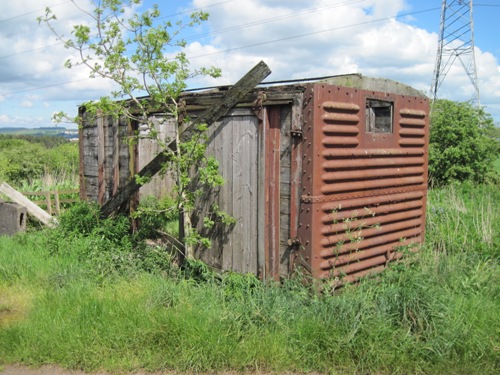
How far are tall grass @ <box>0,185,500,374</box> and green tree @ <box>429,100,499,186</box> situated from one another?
9606 millimetres

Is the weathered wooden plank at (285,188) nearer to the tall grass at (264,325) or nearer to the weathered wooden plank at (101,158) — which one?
the tall grass at (264,325)

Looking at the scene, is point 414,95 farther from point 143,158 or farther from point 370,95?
point 143,158

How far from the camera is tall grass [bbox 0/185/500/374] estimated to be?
4324mm

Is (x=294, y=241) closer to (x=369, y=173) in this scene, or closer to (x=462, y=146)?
(x=369, y=173)

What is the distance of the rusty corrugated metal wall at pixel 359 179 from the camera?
5488 mm

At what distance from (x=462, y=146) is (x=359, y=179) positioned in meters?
10.0

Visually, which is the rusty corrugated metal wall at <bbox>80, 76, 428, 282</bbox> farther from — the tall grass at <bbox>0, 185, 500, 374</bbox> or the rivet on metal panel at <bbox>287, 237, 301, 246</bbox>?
the tall grass at <bbox>0, 185, 500, 374</bbox>

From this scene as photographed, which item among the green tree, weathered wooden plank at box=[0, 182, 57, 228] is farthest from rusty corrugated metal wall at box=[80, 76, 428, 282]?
the green tree

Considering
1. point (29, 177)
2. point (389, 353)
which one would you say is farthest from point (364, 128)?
point (29, 177)

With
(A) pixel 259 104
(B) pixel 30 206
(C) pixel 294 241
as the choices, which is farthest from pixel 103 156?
(C) pixel 294 241

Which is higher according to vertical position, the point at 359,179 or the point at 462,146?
the point at 462,146

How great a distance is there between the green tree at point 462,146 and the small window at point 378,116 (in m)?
8.80

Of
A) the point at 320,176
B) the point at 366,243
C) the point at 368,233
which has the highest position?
the point at 320,176

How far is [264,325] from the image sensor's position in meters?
4.66
